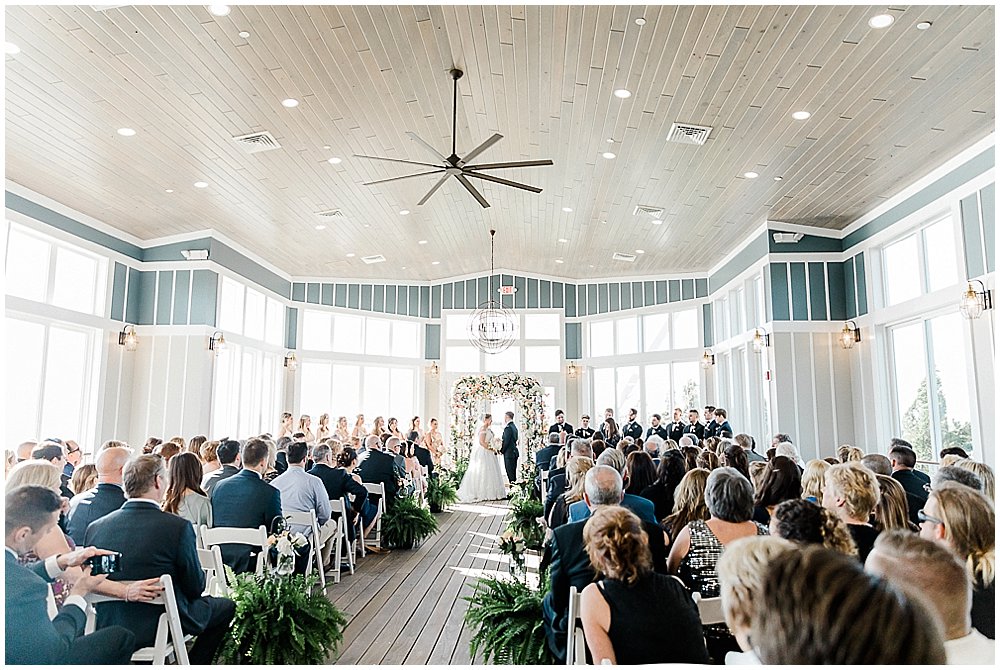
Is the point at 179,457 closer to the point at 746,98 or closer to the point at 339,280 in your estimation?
the point at 746,98

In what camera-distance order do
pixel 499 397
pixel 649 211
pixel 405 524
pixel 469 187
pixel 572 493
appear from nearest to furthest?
1. pixel 572 493
2. pixel 469 187
3. pixel 405 524
4. pixel 649 211
5. pixel 499 397

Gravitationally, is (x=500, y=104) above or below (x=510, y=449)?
above

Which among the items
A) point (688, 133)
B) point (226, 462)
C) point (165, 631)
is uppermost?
point (688, 133)

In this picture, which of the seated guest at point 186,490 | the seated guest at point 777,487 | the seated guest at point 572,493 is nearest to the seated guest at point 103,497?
the seated guest at point 186,490

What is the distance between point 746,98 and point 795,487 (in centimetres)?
376

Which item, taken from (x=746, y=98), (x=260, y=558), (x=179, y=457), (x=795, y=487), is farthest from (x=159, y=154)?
(x=795, y=487)

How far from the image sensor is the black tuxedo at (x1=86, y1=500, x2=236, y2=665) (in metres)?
2.96

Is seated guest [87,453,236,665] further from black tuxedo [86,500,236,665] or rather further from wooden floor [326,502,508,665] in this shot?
wooden floor [326,502,508,665]

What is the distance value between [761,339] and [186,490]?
8.75m

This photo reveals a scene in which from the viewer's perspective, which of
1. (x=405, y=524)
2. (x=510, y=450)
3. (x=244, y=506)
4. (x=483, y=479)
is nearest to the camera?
(x=244, y=506)

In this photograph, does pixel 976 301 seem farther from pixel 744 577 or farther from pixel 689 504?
pixel 744 577

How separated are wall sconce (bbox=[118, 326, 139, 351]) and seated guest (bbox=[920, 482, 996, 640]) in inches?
433

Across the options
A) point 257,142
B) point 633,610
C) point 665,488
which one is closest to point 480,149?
point 665,488

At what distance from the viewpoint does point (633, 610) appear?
227 centimetres
